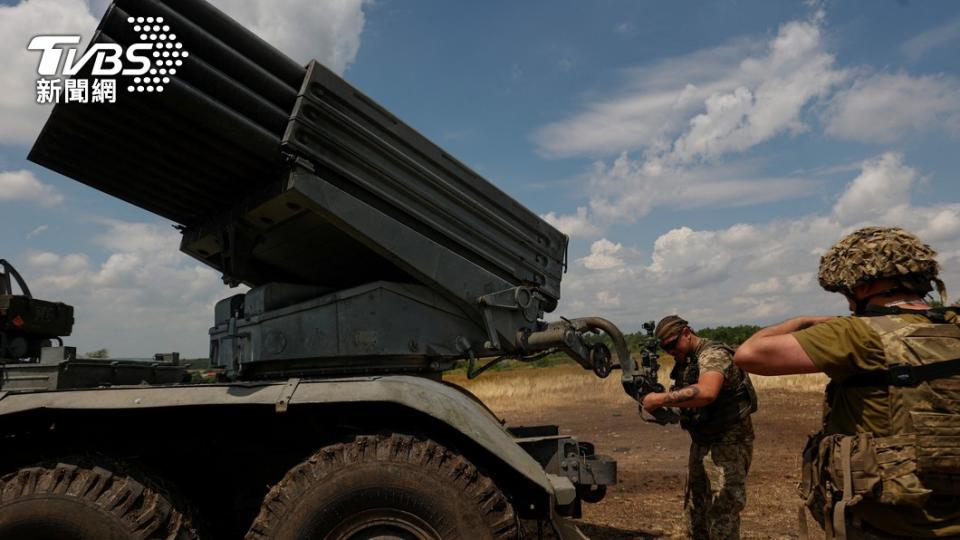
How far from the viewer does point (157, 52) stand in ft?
12.1

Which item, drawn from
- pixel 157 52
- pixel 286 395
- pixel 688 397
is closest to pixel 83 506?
pixel 286 395

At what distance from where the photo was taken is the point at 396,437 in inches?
146

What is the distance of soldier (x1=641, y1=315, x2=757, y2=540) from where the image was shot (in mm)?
4613

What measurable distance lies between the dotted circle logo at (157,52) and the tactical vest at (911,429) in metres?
3.55

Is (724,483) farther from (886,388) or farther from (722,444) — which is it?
(886,388)

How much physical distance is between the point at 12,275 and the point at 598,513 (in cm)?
558

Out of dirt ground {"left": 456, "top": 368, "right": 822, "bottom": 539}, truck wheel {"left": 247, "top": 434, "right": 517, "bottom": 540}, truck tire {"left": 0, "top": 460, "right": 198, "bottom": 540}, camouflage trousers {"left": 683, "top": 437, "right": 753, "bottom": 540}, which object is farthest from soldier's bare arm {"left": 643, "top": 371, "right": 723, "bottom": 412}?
truck tire {"left": 0, "top": 460, "right": 198, "bottom": 540}

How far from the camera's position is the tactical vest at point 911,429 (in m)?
2.50

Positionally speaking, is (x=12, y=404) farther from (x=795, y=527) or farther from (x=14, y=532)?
(x=795, y=527)

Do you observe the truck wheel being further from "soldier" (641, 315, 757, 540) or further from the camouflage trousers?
the camouflage trousers

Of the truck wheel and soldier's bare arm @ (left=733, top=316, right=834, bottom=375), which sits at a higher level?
soldier's bare arm @ (left=733, top=316, right=834, bottom=375)

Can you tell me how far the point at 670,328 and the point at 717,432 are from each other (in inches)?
29.9

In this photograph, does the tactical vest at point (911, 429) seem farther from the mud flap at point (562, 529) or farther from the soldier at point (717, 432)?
the soldier at point (717, 432)

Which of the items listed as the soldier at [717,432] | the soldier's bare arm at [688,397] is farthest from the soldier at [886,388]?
the soldier at [717,432]
